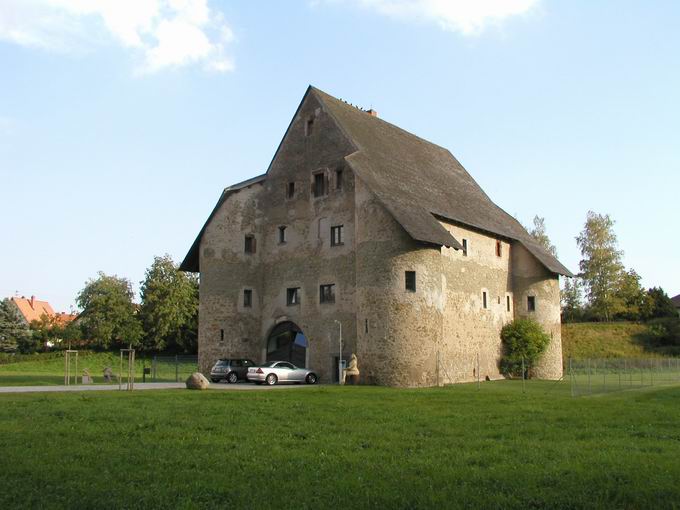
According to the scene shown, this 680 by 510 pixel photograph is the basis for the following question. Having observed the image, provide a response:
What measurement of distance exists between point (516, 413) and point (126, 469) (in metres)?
11.4

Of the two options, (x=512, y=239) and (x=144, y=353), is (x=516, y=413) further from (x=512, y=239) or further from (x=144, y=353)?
(x=144, y=353)

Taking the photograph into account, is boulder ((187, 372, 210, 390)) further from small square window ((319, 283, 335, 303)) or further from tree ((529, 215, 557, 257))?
tree ((529, 215, 557, 257))

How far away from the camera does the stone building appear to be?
34.6 meters

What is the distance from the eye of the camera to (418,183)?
4178cm

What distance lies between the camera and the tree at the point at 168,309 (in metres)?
79.9

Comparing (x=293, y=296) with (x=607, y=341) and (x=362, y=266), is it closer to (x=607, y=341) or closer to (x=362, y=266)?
(x=362, y=266)

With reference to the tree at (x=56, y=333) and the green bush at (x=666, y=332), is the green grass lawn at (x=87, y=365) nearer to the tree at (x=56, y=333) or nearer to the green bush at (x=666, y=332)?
the tree at (x=56, y=333)

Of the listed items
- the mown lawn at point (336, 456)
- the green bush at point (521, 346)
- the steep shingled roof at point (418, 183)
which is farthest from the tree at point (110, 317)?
the mown lawn at point (336, 456)

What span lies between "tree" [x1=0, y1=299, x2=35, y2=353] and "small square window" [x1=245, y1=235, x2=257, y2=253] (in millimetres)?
53048

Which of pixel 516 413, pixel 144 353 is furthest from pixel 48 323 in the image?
pixel 516 413

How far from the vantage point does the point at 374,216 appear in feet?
117

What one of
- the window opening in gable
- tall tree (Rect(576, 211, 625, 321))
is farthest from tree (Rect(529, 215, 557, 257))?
the window opening in gable

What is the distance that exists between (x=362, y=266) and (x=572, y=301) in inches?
2097

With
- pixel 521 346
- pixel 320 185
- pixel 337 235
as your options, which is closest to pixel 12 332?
pixel 320 185
